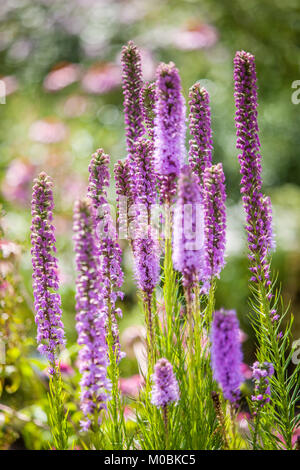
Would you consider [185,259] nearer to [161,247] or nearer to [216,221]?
[216,221]

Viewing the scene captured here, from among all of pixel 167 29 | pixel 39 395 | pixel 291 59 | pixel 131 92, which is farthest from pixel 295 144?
pixel 131 92

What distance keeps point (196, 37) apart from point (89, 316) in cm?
407

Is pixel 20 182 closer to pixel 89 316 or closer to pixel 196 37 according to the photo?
pixel 196 37

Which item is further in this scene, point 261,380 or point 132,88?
point 132,88

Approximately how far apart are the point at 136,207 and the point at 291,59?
396 cm

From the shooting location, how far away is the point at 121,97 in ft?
18.3

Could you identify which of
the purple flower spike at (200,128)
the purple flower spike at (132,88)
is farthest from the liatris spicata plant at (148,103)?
the purple flower spike at (200,128)

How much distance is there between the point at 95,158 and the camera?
1491 mm

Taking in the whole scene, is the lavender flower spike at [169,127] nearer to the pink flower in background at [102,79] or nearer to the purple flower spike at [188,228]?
the purple flower spike at [188,228]

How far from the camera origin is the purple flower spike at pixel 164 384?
4.38 feet

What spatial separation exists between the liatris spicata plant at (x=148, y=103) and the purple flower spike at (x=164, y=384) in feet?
2.34

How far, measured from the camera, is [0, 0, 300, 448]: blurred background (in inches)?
183

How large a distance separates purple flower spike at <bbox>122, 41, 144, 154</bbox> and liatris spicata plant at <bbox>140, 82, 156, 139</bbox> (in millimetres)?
28

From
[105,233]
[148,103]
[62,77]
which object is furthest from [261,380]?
[62,77]
